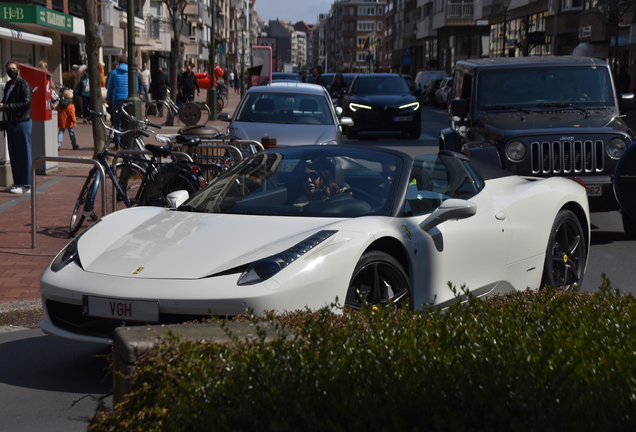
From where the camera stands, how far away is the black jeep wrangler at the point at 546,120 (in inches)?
369

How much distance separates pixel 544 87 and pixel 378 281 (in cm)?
669

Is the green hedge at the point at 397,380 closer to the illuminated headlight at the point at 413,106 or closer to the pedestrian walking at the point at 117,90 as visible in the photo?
the pedestrian walking at the point at 117,90

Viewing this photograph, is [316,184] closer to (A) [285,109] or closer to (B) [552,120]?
(B) [552,120]

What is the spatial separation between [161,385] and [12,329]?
346 centimetres

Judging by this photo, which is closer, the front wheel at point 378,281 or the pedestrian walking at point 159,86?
the front wheel at point 378,281

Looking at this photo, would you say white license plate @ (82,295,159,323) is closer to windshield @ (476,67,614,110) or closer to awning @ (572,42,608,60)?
windshield @ (476,67,614,110)

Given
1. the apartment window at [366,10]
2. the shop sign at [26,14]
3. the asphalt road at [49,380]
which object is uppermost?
the apartment window at [366,10]

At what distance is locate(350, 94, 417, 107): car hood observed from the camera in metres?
22.8

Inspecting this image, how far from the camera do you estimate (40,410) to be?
438 cm

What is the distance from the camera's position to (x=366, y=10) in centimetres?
19125

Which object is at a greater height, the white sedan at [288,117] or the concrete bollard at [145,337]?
the white sedan at [288,117]

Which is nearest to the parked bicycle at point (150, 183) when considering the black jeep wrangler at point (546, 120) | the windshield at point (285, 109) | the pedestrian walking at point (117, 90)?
the black jeep wrangler at point (546, 120)

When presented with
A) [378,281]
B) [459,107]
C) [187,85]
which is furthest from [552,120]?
[187,85]

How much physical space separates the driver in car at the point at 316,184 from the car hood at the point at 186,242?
37 cm
